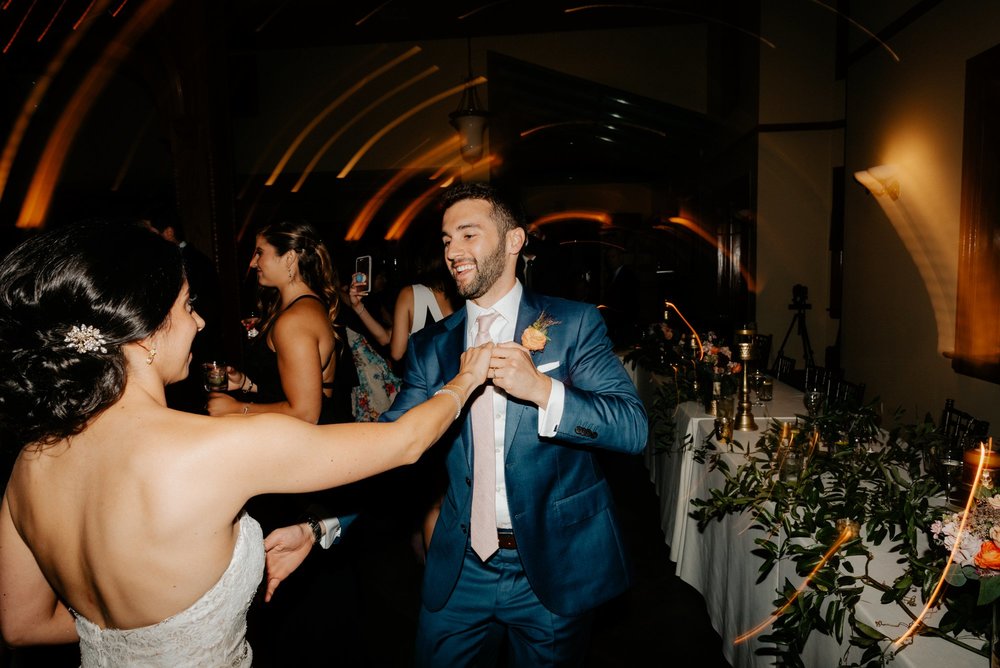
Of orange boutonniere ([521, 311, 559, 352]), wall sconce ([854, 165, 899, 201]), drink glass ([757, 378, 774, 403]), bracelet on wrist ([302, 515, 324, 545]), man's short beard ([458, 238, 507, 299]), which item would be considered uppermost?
wall sconce ([854, 165, 899, 201])

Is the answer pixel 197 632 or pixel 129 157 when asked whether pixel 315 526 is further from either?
pixel 129 157

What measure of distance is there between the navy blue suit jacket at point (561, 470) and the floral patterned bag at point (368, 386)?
1414mm

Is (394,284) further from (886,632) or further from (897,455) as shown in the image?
(886,632)

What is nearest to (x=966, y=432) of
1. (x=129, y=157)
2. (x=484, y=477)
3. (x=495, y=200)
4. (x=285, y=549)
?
(x=484, y=477)

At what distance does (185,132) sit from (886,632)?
5.47m

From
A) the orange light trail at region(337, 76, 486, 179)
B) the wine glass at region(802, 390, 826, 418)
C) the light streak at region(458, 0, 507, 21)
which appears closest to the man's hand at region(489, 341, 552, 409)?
the wine glass at region(802, 390, 826, 418)

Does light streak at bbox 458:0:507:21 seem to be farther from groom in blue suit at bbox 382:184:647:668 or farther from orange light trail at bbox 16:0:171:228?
groom in blue suit at bbox 382:184:647:668

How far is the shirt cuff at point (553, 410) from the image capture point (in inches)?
65.2

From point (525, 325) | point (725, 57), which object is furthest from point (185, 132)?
point (725, 57)

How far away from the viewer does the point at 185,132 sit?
500 centimetres

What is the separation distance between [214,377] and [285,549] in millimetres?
1072

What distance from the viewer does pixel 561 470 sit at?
5.97 feet

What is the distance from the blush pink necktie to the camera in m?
1.81

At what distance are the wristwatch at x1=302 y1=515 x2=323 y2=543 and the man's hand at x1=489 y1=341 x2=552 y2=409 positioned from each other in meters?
0.72
